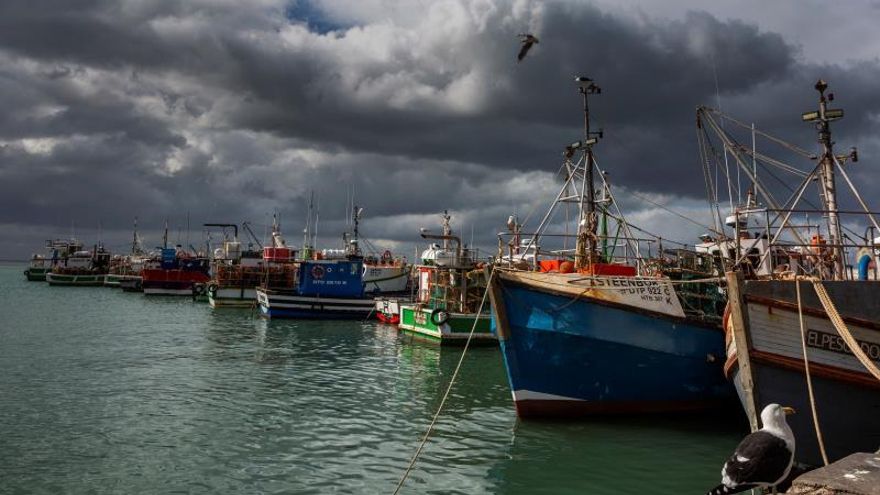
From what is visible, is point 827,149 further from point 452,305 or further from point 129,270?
point 129,270

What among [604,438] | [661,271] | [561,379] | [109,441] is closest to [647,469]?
[604,438]

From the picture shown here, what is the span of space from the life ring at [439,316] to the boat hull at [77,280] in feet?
280

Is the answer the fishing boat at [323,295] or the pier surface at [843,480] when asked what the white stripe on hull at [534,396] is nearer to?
the pier surface at [843,480]

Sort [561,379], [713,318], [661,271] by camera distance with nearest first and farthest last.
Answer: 1. [561,379]
2. [713,318]
3. [661,271]

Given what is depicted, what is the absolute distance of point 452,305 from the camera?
3181 centimetres

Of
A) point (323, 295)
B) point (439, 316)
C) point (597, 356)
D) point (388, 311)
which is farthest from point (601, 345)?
point (323, 295)

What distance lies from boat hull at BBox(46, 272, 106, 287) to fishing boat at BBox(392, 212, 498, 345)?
263 ft

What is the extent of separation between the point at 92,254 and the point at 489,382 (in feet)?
344

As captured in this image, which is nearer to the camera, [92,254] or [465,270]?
[465,270]

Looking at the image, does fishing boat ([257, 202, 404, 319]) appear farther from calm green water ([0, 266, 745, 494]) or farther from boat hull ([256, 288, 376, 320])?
calm green water ([0, 266, 745, 494])

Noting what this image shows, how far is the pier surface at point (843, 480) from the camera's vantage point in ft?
16.5

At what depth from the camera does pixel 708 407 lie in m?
14.6

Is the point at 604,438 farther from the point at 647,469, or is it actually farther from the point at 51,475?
the point at 51,475

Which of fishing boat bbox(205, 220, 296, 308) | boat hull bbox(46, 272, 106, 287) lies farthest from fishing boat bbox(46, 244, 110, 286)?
fishing boat bbox(205, 220, 296, 308)
